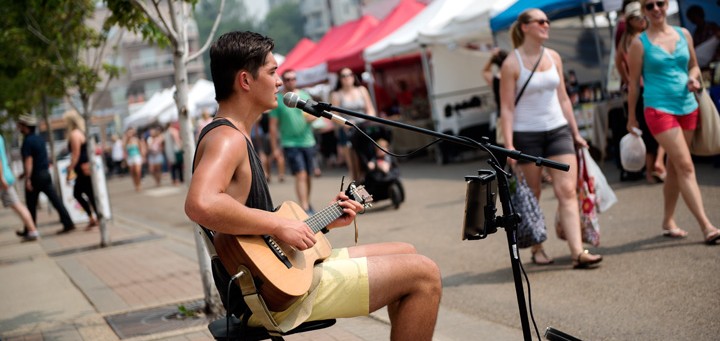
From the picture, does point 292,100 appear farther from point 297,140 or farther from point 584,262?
point 297,140

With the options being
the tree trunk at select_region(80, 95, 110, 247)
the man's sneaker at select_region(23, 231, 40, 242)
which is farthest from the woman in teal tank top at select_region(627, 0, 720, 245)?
the man's sneaker at select_region(23, 231, 40, 242)

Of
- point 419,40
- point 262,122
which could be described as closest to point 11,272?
point 419,40

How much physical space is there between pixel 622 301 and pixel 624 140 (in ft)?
6.84

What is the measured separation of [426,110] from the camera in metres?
21.7

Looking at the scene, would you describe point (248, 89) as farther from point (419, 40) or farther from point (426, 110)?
point (426, 110)

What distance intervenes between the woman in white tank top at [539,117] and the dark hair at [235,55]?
3130mm

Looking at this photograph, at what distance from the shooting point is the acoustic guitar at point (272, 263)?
3.48 metres

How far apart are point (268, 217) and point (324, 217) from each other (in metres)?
0.29

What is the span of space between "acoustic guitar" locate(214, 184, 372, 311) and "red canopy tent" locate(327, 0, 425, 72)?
683 inches

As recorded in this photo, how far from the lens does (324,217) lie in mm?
3754

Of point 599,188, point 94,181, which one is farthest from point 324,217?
point 94,181

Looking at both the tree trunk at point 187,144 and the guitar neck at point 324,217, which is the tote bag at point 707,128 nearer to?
the tree trunk at point 187,144

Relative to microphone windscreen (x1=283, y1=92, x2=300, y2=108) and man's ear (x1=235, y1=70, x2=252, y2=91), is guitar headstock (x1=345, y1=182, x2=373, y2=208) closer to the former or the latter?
microphone windscreen (x1=283, y1=92, x2=300, y2=108)

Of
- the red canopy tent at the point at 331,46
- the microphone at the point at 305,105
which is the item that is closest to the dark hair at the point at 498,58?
the microphone at the point at 305,105
